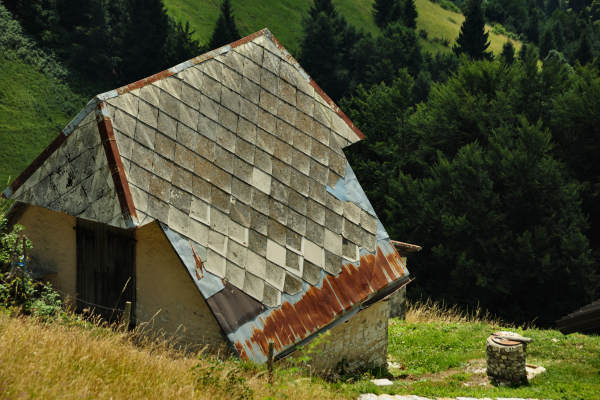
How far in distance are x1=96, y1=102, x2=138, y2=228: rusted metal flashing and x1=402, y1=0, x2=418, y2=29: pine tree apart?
243 ft

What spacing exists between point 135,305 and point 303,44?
55.1 m

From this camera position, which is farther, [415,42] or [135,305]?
[415,42]

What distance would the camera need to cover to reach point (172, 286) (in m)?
10.1

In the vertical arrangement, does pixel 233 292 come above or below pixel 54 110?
below

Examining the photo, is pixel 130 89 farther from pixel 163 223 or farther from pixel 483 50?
pixel 483 50

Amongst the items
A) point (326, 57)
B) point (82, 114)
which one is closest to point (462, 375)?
point (82, 114)

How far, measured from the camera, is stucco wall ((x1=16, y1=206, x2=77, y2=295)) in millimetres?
11117

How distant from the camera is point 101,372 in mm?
6859

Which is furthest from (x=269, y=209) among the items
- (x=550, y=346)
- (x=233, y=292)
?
(x=550, y=346)

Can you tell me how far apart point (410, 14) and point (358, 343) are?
74956 millimetres

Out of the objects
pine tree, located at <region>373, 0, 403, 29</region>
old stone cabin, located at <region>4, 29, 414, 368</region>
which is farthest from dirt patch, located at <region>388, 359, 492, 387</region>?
pine tree, located at <region>373, 0, 403, 29</region>

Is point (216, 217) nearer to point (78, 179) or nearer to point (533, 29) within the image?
point (78, 179)

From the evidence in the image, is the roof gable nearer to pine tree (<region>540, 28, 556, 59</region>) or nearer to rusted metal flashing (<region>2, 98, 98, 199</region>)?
rusted metal flashing (<region>2, 98, 98, 199</region>)

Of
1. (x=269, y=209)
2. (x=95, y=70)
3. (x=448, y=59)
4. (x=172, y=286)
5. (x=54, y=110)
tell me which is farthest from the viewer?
(x=448, y=59)
